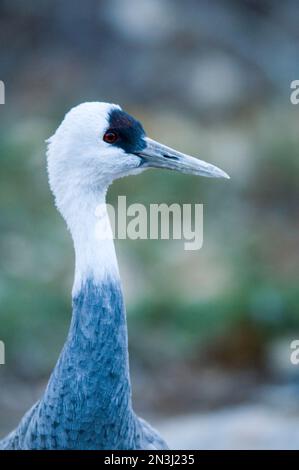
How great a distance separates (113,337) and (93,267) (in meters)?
0.24

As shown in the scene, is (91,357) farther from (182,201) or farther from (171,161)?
(182,201)

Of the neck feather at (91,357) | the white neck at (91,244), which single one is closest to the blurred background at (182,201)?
the neck feather at (91,357)

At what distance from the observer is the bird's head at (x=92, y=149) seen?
11.1ft

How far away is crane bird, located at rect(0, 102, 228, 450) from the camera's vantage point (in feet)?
11.1

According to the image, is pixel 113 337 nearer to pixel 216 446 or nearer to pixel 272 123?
pixel 216 446

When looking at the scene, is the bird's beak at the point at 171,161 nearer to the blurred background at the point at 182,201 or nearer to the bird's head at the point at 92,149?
the bird's head at the point at 92,149

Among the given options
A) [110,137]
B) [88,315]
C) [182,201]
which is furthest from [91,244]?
[182,201]

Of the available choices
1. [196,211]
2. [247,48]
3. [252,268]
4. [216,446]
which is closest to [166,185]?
[196,211]

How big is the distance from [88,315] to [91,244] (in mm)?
233

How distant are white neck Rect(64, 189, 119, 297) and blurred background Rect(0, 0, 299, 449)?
1766mm

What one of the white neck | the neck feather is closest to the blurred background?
the neck feather

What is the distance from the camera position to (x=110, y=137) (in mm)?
3453

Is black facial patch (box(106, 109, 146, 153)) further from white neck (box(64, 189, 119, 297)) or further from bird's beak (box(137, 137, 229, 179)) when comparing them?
white neck (box(64, 189, 119, 297))

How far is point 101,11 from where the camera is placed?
9.71m
